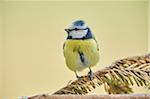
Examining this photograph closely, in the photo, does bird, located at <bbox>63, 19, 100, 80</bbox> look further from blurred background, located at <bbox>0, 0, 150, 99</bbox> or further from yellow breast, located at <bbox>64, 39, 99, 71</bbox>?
blurred background, located at <bbox>0, 0, 150, 99</bbox>

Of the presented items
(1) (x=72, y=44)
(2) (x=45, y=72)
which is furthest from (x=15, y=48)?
(1) (x=72, y=44)

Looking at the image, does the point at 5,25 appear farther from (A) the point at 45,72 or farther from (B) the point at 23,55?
(A) the point at 45,72

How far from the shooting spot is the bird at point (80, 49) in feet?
7.20

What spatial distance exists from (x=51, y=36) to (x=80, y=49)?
1.03 meters

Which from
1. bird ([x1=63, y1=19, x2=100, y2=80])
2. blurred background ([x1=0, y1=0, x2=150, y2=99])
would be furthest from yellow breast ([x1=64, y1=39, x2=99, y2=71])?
blurred background ([x1=0, y1=0, x2=150, y2=99])

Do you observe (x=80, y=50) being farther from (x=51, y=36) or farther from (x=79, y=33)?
(x=51, y=36)

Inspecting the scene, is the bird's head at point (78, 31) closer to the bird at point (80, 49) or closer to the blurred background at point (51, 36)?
the bird at point (80, 49)

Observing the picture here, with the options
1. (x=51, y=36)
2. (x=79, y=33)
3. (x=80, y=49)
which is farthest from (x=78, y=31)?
(x=51, y=36)

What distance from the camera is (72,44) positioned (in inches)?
87.3

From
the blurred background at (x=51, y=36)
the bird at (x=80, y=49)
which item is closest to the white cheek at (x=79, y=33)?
the bird at (x=80, y=49)

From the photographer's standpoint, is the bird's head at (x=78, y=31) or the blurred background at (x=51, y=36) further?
the blurred background at (x=51, y=36)

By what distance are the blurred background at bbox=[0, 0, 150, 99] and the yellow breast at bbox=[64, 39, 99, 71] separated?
0.83m

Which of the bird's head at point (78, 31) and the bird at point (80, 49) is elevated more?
the bird's head at point (78, 31)

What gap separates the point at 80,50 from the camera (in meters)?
2.19
